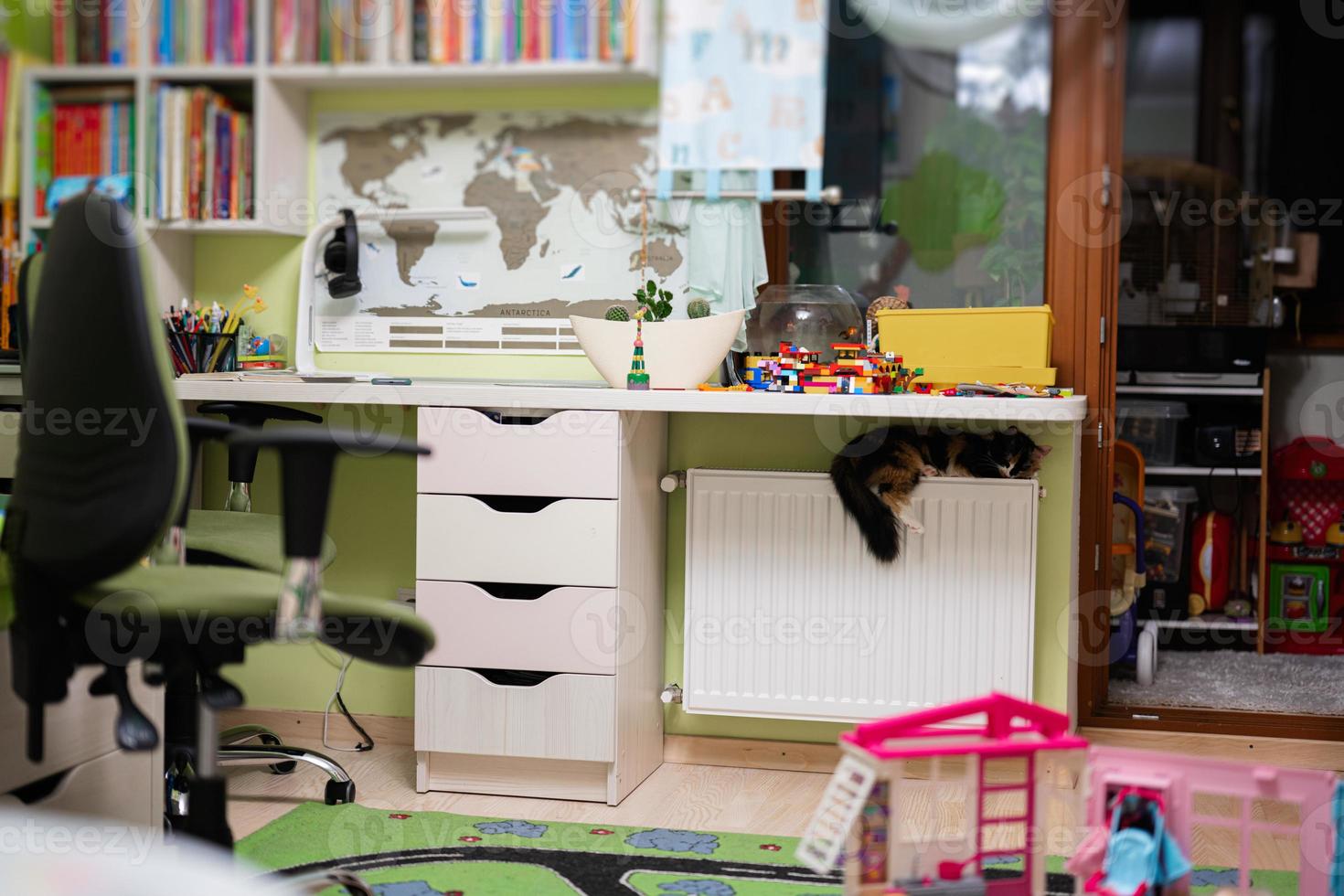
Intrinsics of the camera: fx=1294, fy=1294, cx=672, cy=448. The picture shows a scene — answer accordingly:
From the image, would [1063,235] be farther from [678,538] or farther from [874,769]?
[874,769]

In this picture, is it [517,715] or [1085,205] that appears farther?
[1085,205]

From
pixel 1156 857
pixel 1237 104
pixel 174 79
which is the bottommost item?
pixel 1156 857

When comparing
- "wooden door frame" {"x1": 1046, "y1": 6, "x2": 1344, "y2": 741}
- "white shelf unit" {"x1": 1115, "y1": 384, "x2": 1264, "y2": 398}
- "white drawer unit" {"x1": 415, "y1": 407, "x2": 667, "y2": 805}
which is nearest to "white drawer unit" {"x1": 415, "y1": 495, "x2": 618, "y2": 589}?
"white drawer unit" {"x1": 415, "y1": 407, "x2": 667, "y2": 805}

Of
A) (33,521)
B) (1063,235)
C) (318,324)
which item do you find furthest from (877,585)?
(33,521)

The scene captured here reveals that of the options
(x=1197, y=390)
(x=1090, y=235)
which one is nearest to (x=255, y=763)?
(x=1090, y=235)

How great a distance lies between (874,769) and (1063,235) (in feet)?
5.13

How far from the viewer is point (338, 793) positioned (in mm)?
2408

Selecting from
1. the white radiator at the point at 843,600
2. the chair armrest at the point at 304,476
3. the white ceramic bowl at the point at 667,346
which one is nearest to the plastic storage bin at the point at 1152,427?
the white radiator at the point at 843,600

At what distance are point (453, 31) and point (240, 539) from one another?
120 centimetres

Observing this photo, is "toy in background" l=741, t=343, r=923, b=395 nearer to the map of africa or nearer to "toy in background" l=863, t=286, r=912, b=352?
"toy in background" l=863, t=286, r=912, b=352

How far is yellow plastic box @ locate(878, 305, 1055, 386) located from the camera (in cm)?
247

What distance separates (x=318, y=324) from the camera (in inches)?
113

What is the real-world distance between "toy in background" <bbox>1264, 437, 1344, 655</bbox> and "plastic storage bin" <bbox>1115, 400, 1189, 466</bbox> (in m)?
0.36

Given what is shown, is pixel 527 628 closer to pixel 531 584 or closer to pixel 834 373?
pixel 531 584
